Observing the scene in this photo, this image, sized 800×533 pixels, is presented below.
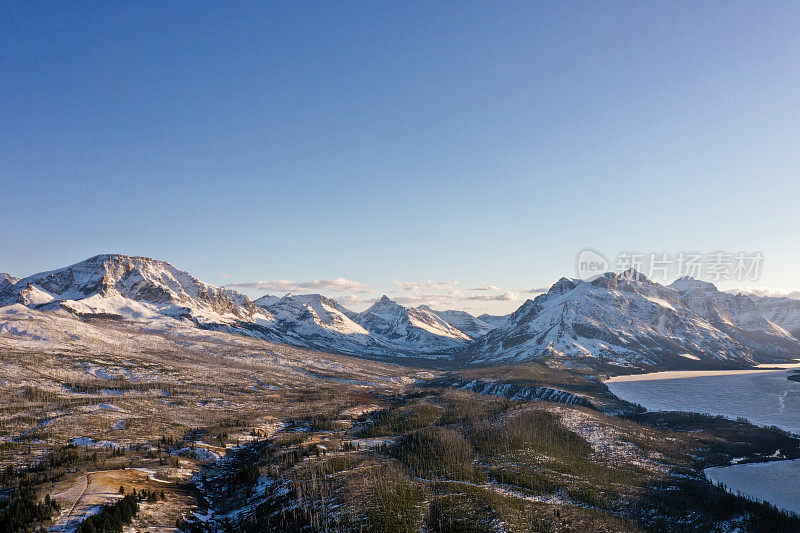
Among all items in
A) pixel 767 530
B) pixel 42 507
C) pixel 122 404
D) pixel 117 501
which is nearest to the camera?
pixel 42 507

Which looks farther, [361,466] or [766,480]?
[766,480]

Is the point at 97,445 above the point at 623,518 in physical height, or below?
below

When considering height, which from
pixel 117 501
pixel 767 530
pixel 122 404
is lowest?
pixel 122 404

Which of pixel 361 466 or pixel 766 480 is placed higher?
pixel 766 480

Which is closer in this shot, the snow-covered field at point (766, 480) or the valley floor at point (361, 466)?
the valley floor at point (361, 466)

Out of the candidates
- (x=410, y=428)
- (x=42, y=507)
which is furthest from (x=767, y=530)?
(x=42, y=507)

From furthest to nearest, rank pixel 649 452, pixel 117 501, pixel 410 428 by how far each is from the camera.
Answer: pixel 410 428, pixel 649 452, pixel 117 501

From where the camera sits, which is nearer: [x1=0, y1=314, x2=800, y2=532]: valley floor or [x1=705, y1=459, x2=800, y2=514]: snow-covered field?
[x1=0, y1=314, x2=800, y2=532]: valley floor

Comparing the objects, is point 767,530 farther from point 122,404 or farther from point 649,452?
point 122,404
